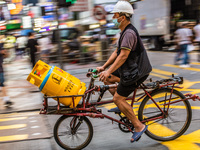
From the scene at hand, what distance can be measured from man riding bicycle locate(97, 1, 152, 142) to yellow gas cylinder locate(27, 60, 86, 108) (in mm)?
452

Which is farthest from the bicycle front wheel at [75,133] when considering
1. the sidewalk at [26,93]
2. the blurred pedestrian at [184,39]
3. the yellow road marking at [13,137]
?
the blurred pedestrian at [184,39]

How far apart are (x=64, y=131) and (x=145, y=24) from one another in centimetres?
1655

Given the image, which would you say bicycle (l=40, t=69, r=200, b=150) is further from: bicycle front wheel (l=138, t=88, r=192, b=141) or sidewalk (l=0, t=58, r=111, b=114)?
sidewalk (l=0, t=58, r=111, b=114)

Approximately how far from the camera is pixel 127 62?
351 centimetres

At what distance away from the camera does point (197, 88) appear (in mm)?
7324

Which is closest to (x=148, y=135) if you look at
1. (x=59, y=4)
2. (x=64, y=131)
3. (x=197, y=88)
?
(x=64, y=131)

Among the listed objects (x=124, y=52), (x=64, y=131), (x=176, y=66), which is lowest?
(x=176, y=66)

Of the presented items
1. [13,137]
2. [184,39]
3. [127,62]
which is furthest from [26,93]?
[184,39]

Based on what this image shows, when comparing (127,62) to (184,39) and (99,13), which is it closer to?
(99,13)

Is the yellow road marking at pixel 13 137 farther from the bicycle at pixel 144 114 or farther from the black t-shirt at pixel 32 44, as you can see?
the black t-shirt at pixel 32 44

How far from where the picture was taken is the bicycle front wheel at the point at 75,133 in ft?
12.3

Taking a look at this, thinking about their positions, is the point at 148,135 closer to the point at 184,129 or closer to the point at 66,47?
the point at 184,129

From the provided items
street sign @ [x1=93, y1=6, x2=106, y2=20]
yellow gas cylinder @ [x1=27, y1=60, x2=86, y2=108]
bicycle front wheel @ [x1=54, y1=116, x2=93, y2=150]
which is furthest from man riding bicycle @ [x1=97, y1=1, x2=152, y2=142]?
street sign @ [x1=93, y1=6, x2=106, y2=20]

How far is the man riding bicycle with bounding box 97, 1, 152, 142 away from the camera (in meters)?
3.41
